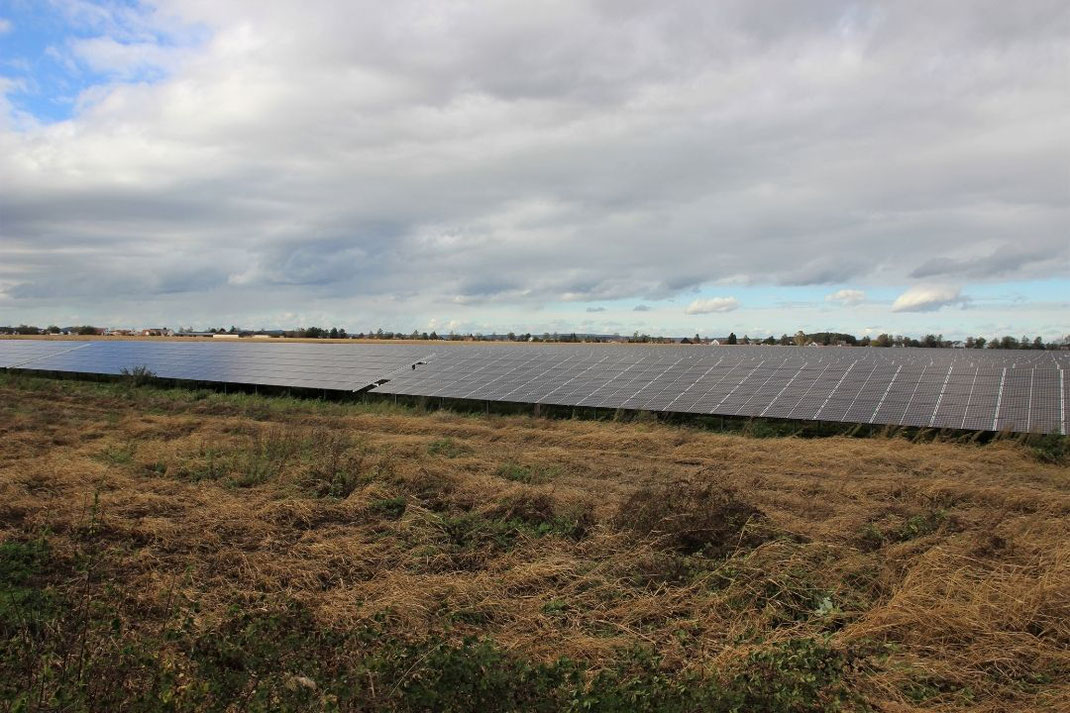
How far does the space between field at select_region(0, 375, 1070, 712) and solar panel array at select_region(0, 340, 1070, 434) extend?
3.91m

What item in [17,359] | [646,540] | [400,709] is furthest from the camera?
[17,359]

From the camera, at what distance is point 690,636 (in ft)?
17.3

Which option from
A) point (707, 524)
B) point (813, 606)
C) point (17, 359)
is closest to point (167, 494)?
point (707, 524)

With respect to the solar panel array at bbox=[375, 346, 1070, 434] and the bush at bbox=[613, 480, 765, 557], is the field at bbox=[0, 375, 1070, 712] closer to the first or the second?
the bush at bbox=[613, 480, 765, 557]

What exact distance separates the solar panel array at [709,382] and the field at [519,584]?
3911mm

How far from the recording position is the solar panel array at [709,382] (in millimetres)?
15930

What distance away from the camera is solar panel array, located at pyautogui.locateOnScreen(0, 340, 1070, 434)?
52.3ft

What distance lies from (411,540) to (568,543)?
1.74 metres

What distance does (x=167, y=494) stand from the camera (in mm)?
9406

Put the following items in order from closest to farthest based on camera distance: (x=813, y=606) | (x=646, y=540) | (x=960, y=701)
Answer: (x=960, y=701) → (x=813, y=606) → (x=646, y=540)

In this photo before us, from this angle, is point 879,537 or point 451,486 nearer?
point 879,537

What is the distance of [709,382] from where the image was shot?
66.6 feet

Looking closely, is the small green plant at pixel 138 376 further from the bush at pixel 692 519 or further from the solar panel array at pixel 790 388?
the bush at pixel 692 519

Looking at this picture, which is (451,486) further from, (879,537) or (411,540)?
(879,537)
